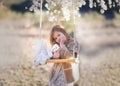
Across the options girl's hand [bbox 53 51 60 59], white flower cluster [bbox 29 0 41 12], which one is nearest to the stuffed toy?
girl's hand [bbox 53 51 60 59]

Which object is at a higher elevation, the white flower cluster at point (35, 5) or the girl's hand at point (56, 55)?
the white flower cluster at point (35, 5)

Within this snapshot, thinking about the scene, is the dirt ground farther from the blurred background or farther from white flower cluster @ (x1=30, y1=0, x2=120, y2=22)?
white flower cluster @ (x1=30, y1=0, x2=120, y2=22)

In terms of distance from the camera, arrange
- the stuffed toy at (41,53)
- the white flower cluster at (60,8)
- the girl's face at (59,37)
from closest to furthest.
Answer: the stuffed toy at (41,53), the girl's face at (59,37), the white flower cluster at (60,8)

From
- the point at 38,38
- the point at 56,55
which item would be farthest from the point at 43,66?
the point at 56,55

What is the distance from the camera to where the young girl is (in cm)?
306

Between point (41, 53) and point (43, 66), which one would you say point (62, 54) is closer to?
point (41, 53)

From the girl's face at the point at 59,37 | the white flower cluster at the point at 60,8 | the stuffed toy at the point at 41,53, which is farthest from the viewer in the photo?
the white flower cluster at the point at 60,8

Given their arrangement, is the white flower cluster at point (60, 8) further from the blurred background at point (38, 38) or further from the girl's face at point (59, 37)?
the girl's face at point (59, 37)

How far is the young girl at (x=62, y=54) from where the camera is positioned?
306 centimetres

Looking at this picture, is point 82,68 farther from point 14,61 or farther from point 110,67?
point 14,61

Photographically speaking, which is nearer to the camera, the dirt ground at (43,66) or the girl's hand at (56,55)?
the girl's hand at (56,55)

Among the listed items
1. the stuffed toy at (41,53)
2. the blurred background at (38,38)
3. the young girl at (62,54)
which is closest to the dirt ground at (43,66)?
the blurred background at (38,38)

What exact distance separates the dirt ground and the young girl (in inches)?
13.3

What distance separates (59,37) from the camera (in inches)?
122
